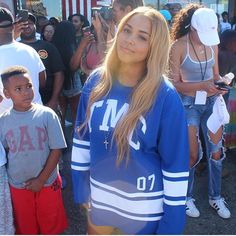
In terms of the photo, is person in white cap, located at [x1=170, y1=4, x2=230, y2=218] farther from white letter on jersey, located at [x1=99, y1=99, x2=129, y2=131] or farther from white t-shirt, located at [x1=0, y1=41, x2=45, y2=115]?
white letter on jersey, located at [x1=99, y1=99, x2=129, y2=131]

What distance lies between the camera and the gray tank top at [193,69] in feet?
9.37

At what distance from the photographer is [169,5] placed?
406 inches

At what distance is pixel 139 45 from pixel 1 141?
3.68 feet

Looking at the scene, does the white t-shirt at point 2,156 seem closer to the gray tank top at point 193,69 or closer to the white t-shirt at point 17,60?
the white t-shirt at point 17,60

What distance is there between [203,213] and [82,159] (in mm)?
1641

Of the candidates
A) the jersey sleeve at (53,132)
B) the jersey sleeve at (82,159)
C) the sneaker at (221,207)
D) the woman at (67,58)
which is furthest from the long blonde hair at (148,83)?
the woman at (67,58)

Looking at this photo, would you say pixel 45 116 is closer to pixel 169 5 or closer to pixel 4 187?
pixel 4 187

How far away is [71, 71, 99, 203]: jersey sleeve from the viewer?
196 cm

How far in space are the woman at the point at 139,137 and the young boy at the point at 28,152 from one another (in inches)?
22.2

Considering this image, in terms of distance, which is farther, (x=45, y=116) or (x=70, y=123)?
(x=70, y=123)

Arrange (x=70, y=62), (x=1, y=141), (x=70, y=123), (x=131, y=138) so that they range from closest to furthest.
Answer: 1. (x=131, y=138)
2. (x=1, y=141)
3. (x=70, y=62)
4. (x=70, y=123)

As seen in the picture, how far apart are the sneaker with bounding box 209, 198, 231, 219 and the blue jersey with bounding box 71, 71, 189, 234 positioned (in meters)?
1.49

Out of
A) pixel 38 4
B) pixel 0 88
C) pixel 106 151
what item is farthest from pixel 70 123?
pixel 38 4

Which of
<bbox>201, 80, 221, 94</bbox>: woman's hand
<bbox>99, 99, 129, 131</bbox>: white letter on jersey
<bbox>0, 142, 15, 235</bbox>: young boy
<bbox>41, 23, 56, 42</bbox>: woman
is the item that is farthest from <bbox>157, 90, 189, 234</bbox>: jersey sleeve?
<bbox>41, 23, 56, 42</bbox>: woman
